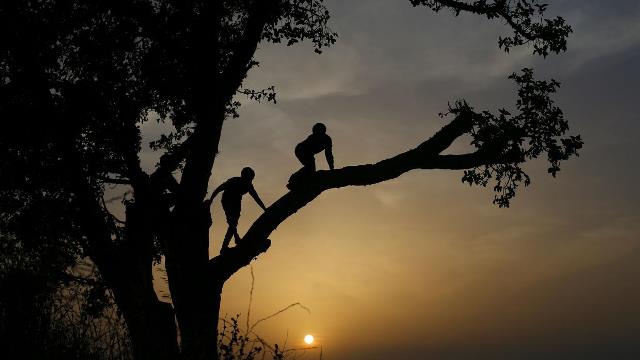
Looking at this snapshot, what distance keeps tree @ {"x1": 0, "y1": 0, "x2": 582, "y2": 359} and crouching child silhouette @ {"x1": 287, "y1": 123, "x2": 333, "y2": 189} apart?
3.99 feet

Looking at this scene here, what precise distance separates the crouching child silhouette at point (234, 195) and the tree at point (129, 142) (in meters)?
1.19

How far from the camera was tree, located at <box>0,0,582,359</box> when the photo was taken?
33.3ft

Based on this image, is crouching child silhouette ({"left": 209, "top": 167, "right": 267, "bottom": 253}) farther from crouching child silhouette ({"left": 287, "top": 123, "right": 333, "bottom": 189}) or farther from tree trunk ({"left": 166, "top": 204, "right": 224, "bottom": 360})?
tree trunk ({"left": 166, "top": 204, "right": 224, "bottom": 360})

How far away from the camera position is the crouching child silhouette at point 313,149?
11573 millimetres

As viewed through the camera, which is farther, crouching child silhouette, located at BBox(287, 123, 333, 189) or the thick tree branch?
crouching child silhouette, located at BBox(287, 123, 333, 189)

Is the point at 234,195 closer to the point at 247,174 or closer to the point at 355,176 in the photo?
the point at 247,174

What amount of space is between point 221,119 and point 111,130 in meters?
2.48

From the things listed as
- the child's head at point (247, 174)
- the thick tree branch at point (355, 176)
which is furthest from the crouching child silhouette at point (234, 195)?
the thick tree branch at point (355, 176)

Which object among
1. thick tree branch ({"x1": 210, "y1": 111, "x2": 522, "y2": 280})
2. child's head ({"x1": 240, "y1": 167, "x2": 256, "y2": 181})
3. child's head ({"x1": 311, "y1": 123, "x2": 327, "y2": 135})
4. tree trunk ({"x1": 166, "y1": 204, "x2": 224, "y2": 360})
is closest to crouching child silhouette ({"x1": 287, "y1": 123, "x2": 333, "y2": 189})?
child's head ({"x1": 311, "y1": 123, "x2": 327, "y2": 135})

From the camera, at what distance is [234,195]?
1228 centimetres

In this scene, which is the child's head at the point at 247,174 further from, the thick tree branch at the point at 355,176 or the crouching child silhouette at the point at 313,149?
the thick tree branch at the point at 355,176

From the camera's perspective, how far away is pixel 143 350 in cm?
872

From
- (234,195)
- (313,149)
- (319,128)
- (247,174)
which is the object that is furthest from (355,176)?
(234,195)

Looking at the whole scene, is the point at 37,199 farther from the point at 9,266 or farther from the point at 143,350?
the point at 9,266
